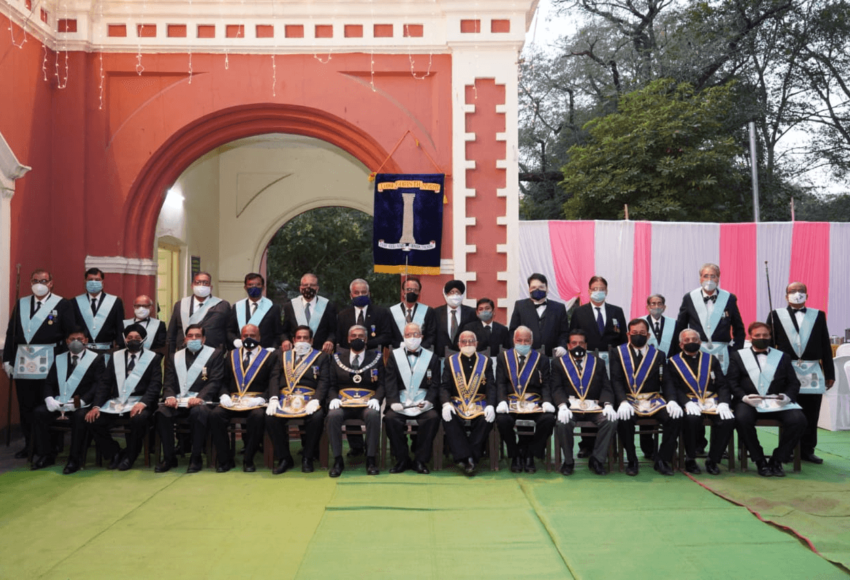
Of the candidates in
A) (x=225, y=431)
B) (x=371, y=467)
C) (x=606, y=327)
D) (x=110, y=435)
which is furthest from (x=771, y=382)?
(x=110, y=435)

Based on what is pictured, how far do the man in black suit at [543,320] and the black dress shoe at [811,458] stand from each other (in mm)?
2172

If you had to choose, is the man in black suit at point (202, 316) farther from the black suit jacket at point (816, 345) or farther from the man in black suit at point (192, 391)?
the black suit jacket at point (816, 345)

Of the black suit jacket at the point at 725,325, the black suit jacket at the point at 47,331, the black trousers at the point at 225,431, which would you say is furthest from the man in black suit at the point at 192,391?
the black suit jacket at the point at 725,325

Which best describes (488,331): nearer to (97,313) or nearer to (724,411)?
(724,411)

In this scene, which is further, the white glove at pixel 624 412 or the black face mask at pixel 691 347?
the black face mask at pixel 691 347

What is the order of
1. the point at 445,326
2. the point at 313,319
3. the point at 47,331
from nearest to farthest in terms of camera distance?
the point at 47,331
the point at 445,326
the point at 313,319

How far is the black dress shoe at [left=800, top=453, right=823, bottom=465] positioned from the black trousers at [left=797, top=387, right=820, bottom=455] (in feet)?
0.07

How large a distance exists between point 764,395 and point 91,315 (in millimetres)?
5774

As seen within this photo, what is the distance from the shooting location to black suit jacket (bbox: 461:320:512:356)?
6.88 metres

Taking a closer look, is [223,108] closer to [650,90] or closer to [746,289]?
[746,289]

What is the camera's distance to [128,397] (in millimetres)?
6441

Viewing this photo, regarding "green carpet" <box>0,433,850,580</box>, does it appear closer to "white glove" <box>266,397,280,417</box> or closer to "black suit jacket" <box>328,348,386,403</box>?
"white glove" <box>266,397,280,417</box>

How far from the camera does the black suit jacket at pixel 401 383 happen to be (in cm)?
639

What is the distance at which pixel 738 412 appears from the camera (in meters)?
6.16
